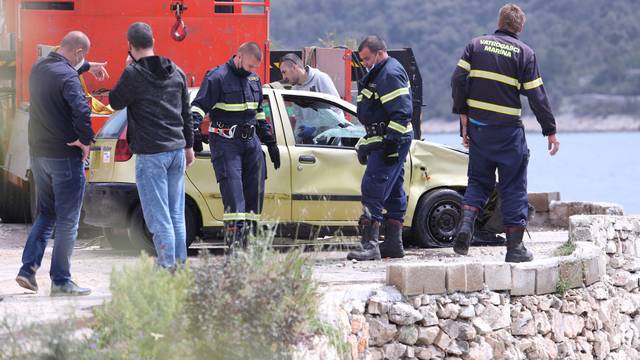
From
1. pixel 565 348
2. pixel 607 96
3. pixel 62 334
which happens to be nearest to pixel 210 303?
pixel 62 334

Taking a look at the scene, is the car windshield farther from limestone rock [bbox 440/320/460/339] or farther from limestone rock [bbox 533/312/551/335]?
limestone rock [bbox 533/312/551/335]

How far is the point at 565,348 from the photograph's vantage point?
9281 millimetres

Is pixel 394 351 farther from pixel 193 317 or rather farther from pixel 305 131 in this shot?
pixel 305 131

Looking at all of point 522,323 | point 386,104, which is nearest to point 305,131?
point 386,104

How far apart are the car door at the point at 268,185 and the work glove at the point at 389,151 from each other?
1.12 meters

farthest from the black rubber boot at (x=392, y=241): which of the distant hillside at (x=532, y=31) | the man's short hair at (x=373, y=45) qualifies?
the distant hillside at (x=532, y=31)

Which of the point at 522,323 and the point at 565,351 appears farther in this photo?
the point at 565,351

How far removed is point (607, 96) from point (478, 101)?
85.3 m

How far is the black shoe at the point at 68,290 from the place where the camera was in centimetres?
793

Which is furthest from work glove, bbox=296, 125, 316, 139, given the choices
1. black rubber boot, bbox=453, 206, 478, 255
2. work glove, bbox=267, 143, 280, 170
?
black rubber boot, bbox=453, 206, 478, 255

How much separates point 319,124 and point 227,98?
6.01 feet

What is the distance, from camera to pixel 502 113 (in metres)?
9.55

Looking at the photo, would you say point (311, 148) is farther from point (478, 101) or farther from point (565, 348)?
point (565, 348)

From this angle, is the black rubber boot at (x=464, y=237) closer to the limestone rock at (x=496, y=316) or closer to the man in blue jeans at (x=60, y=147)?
the limestone rock at (x=496, y=316)
